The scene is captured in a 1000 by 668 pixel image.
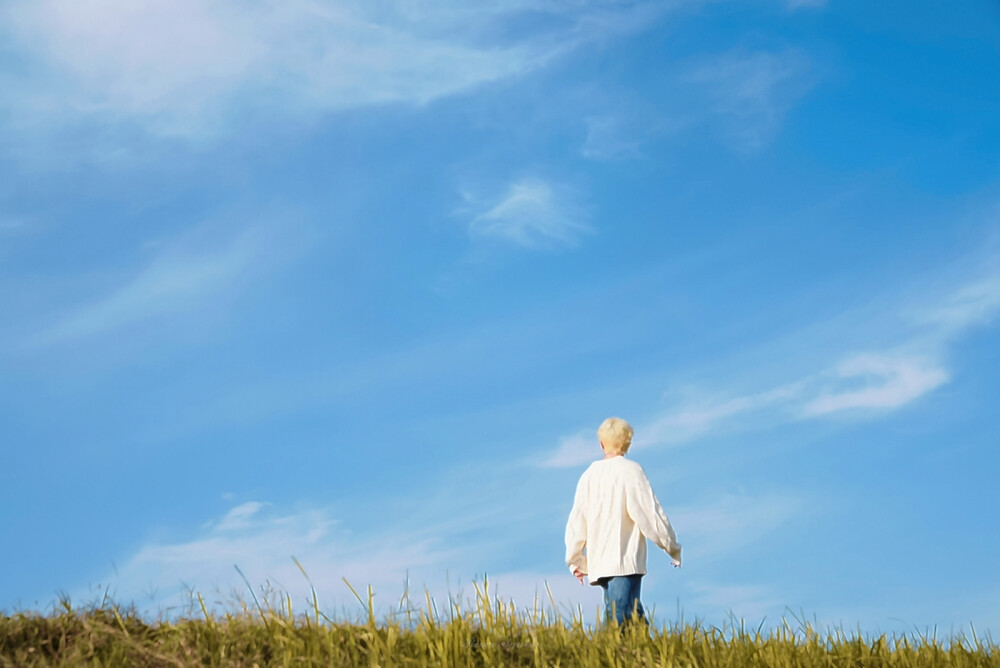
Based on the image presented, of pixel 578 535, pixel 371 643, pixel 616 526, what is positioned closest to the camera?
pixel 371 643

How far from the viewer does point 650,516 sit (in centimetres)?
992

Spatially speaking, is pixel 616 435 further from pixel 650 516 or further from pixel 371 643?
pixel 371 643

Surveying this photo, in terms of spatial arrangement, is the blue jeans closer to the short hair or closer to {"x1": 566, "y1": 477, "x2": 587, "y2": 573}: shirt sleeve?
{"x1": 566, "y1": 477, "x2": 587, "y2": 573}: shirt sleeve

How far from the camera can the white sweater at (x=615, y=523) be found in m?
9.88

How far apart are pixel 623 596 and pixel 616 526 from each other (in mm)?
681

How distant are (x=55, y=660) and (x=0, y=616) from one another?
0.87 metres

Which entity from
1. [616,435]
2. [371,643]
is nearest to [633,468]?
[616,435]

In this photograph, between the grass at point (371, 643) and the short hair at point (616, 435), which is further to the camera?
the short hair at point (616, 435)

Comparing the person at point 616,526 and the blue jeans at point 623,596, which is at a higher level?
the person at point 616,526

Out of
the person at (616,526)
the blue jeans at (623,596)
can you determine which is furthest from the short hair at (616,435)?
the blue jeans at (623,596)

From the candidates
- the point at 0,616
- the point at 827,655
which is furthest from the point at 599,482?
the point at 0,616

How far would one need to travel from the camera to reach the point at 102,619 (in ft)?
25.9

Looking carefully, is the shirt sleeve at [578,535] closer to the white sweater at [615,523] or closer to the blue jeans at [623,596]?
the white sweater at [615,523]

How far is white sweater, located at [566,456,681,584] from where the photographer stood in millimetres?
9883
